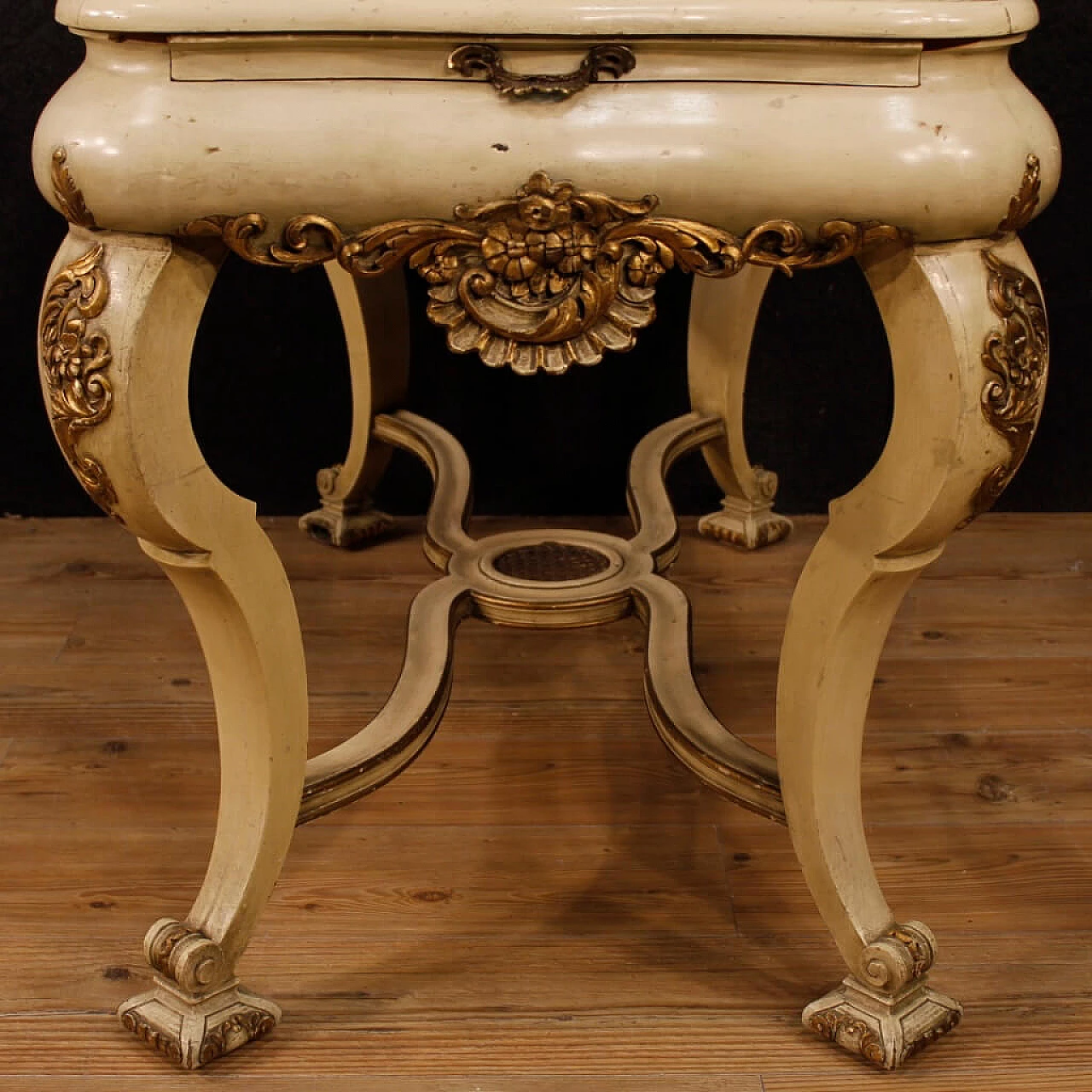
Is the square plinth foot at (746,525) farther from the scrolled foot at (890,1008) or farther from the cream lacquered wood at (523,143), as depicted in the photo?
the cream lacquered wood at (523,143)

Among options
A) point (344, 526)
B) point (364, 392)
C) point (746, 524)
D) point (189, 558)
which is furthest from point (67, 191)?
point (746, 524)

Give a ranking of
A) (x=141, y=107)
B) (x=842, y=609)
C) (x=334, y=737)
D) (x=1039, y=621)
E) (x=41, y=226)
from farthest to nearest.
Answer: (x=41, y=226), (x=1039, y=621), (x=334, y=737), (x=842, y=609), (x=141, y=107)

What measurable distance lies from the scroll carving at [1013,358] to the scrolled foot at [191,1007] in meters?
0.64

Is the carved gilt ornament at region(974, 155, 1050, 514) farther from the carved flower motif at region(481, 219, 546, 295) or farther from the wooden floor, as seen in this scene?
the wooden floor

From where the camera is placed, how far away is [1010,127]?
1.06 m

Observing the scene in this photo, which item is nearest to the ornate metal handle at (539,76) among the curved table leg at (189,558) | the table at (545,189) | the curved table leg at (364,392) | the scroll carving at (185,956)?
the table at (545,189)

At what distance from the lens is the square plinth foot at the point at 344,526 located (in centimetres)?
215

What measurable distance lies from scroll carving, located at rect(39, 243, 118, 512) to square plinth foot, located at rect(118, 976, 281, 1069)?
413mm

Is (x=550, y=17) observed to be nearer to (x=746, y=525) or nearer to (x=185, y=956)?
(x=185, y=956)

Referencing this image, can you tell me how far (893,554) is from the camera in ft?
3.83

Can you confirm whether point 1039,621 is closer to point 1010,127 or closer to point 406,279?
point 406,279

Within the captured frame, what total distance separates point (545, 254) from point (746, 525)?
44.6 inches

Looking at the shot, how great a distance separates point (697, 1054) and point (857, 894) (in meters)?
0.16

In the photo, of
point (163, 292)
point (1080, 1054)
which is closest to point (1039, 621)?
point (1080, 1054)
